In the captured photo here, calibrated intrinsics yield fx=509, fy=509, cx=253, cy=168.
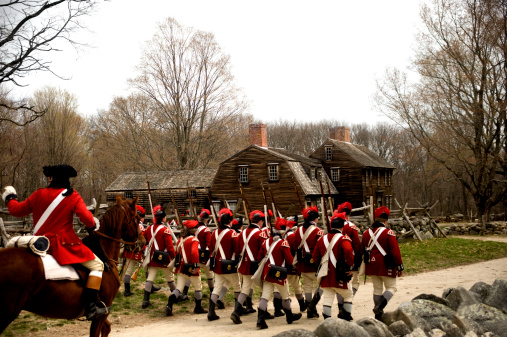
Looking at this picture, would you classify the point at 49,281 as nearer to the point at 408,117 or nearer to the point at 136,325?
the point at 136,325

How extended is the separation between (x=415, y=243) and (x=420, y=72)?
15.3 metres

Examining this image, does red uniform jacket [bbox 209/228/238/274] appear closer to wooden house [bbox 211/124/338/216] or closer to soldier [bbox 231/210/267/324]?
soldier [bbox 231/210/267/324]

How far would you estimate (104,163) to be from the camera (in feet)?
197

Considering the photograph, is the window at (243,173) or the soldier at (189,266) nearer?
the soldier at (189,266)

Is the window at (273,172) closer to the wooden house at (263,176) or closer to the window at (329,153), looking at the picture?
the wooden house at (263,176)

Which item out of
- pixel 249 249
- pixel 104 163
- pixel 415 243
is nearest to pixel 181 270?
pixel 249 249

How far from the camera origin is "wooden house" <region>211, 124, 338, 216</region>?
136 feet

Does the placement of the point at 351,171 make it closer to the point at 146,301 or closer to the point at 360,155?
the point at 360,155

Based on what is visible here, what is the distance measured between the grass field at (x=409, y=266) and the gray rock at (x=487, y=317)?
6.10 m

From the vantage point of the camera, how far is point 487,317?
10.0 meters

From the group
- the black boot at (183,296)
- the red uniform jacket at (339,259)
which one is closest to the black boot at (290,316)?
the red uniform jacket at (339,259)

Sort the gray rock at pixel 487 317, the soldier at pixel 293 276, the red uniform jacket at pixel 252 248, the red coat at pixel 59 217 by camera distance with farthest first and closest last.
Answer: the soldier at pixel 293 276, the red uniform jacket at pixel 252 248, the gray rock at pixel 487 317, the red coat at pixel 59 217

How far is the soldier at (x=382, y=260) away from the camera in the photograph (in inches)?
419

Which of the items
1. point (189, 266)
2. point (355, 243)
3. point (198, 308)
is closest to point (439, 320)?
point (355, 243)
